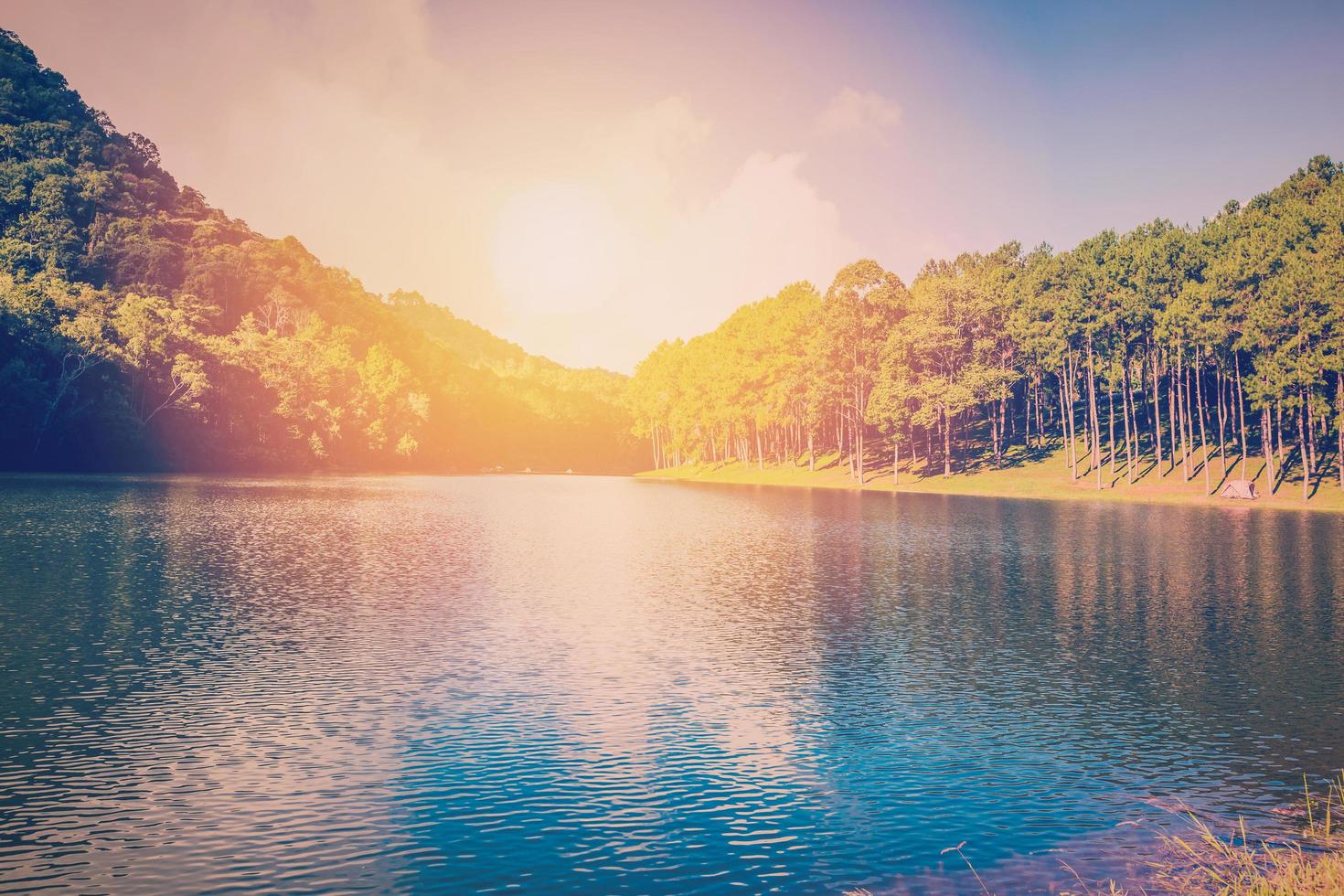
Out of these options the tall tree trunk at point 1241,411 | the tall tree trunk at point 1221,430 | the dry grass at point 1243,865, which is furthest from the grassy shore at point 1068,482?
the dry grass at point 1243,865

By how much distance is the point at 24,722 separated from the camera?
61.2 feet

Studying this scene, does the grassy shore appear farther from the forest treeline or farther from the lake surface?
the lake surface

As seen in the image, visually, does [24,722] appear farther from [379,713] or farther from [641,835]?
[641,835]

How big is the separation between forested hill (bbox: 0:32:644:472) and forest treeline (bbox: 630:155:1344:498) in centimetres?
6884

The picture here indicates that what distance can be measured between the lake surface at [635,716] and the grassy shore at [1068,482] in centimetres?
4520

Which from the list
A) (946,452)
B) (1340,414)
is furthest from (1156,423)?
(946,452)

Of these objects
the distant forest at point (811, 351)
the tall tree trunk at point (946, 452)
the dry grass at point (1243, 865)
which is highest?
the distant forest at point (811, 351)

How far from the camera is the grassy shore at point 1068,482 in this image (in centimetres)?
8462

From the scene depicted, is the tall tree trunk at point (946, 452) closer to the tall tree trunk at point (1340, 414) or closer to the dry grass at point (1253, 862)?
the tall tree trunk at point (1340, 414)

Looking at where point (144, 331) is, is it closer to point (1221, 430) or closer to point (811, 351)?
point (811, 351)

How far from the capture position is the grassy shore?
84625 millimetres

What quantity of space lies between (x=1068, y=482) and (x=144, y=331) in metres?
121

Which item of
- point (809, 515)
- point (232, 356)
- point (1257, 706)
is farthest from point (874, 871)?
Answer: point (232, 356)

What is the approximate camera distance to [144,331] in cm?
12306
